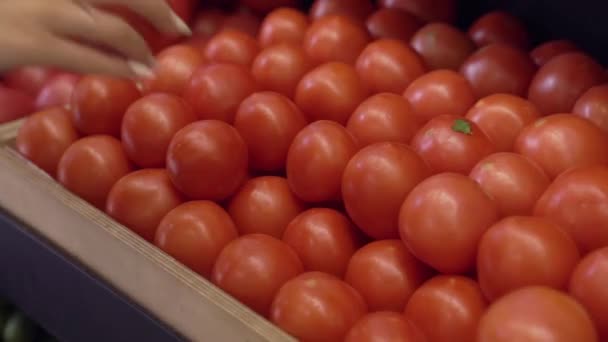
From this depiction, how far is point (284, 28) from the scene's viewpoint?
53.8 inches

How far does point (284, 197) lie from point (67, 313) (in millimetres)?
409

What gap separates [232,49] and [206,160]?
370mm

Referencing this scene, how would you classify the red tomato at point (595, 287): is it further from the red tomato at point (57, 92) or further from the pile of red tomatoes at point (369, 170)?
the red tomato at point (57, 92)

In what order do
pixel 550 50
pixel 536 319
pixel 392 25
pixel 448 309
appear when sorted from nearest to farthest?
pixel 536 319, pixel 448 309, pixel 550 50, pixel 392 25

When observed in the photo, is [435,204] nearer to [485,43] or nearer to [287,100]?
[287,100]

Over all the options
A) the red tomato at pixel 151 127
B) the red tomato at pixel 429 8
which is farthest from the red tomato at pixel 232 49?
the red tomato at pixel 429 8

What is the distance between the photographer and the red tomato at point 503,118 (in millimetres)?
990

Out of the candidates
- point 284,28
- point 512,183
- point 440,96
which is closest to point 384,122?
point 440,96

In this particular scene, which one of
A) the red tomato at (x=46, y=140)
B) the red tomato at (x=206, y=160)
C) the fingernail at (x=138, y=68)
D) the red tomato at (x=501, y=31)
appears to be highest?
the fingernail at (x=138, y=68)

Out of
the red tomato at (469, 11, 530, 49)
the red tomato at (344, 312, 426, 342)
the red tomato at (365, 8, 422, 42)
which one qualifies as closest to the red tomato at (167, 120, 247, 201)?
the red tomato at (344, 312, 426, 342)

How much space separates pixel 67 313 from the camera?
113cm

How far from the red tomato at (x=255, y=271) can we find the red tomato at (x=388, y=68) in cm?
38

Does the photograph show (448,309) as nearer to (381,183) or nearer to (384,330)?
(384,330)

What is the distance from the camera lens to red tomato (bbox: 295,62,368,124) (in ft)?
3.61
